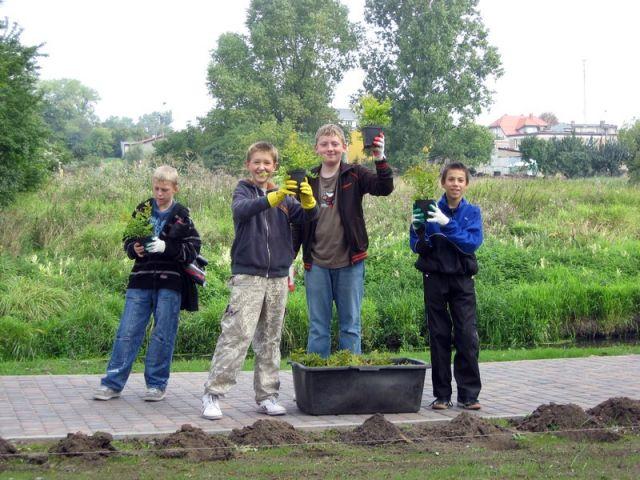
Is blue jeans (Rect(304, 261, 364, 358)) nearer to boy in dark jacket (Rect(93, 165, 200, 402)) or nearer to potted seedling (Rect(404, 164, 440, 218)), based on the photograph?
potted seedling (Rect(404, 164, 440, 218))

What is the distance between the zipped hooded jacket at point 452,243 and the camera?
787cm

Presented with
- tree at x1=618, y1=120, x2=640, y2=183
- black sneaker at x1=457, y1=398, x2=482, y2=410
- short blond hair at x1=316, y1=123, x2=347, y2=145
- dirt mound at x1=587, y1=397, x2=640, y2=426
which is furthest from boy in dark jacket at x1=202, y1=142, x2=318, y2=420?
tree at x1=618, y1=120, x2=640, y2=183

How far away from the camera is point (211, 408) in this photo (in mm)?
7320

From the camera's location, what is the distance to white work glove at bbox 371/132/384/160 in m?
7.61

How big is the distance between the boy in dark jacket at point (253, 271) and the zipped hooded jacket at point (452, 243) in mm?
1068

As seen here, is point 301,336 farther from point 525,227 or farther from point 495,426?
point 525,227

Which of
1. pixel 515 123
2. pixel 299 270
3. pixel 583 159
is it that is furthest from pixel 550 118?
pixel 299 270

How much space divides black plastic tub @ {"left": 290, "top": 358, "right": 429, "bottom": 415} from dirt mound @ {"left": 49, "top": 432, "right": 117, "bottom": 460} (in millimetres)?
1890

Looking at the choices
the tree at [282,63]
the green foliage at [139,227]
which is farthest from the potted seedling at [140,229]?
the tree at [282,63]

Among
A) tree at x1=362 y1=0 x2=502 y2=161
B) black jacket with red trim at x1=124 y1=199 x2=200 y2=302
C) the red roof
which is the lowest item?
black jacket with red trim at x1=124 y1=199 x2=200 y2=302

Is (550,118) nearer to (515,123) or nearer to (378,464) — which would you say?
(515,123)

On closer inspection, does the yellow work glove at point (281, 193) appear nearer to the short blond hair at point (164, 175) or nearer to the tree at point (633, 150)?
the short blond hair at point (164, 175)

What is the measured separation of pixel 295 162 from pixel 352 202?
0.79 m

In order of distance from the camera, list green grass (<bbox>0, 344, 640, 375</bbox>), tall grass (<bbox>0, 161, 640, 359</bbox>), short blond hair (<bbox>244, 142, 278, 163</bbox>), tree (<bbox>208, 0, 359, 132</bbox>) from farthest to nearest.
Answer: tree (<bbox>208, 0, 359, 132</bbox>) → tall grass (<bbox>0, 161, 640, 359</bbox>) → green grass (<bbox>0, 344, 640, 375</bbox>) → short blond hair (<bbox>244, 142, 278, 163</bbox>)
